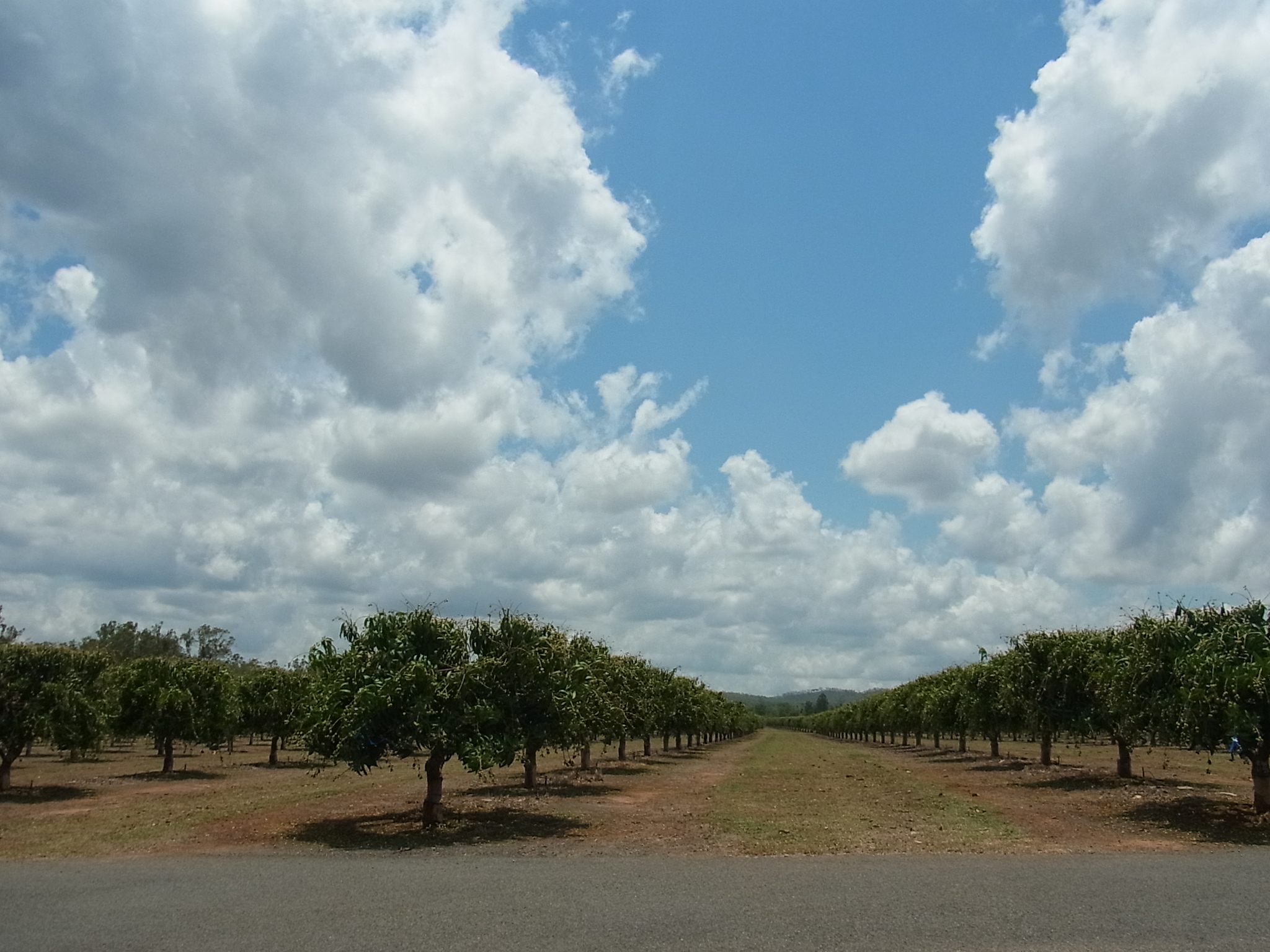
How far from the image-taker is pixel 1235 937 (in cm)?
1064

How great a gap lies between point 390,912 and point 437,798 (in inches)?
374

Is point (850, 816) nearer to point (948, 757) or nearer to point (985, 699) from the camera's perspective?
point (985, 699)

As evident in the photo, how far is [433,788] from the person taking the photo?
845 inches

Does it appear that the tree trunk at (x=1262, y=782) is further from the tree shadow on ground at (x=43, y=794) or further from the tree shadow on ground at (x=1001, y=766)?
the tree shadow on ground at (x=43, y=794)

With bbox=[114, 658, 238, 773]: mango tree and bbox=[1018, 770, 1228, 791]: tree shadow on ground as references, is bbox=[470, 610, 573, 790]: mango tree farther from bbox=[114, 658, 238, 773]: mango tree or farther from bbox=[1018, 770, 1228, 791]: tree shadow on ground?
bbox=[114, 658, 238, 773]: mango tree

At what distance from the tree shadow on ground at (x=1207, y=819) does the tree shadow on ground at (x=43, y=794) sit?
34.3 metres

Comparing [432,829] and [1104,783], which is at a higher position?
[432,829]

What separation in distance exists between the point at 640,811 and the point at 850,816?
609 centimetres

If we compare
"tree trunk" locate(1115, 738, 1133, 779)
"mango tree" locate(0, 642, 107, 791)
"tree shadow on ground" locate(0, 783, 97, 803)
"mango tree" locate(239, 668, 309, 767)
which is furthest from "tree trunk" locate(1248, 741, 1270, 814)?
"mango tree" locate(239, 668, 309, 767)

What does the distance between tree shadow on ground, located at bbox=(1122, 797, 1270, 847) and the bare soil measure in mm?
77

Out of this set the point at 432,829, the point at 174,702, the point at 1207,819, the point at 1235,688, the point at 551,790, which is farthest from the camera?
the point at 174,702

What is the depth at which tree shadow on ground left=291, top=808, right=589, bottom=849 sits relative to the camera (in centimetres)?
1941

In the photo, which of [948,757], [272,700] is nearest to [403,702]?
[272,700]

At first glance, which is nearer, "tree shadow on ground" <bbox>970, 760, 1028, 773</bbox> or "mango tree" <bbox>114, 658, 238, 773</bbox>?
"mango tree" <bbox>114, 658, 238, 773</bbox>
